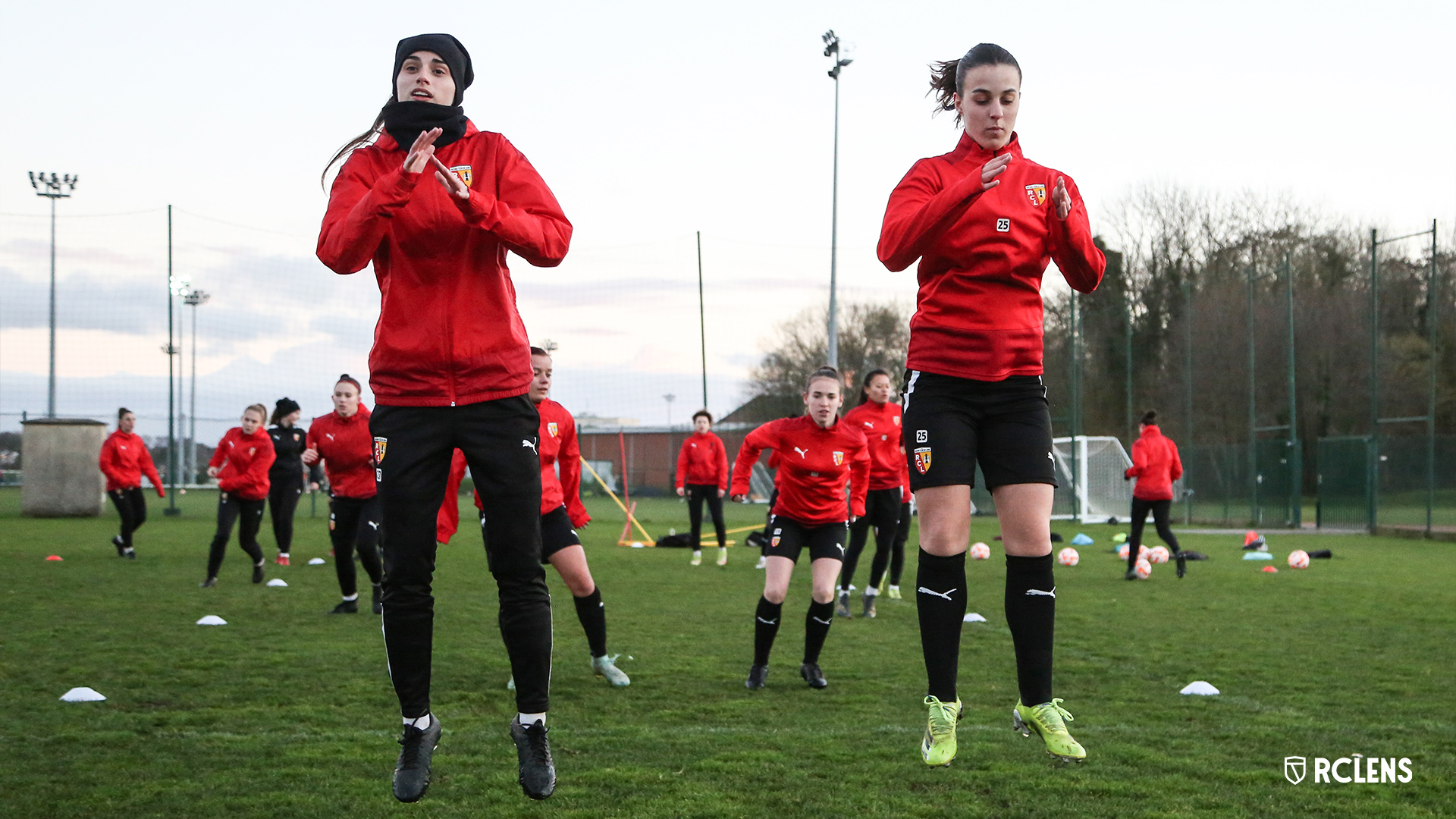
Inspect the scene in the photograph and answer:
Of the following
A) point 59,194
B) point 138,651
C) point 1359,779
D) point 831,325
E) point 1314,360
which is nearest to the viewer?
point 1359,779

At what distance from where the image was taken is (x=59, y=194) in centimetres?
4259

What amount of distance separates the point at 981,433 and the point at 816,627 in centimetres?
473

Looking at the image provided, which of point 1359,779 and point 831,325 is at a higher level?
point 831,325

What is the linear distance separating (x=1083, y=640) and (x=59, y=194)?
41891 mm

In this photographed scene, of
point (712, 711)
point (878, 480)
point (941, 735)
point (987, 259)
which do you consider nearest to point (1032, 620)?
point (941, 735)

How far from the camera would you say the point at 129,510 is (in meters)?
18.2

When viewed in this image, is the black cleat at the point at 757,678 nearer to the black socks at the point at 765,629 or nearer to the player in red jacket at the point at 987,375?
the black socks at the point at 765,629

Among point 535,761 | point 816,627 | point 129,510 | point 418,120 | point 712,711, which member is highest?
point 418,120

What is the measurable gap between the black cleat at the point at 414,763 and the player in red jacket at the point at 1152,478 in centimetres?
1330

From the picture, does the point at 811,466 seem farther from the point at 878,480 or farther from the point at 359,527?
the point at 359,527

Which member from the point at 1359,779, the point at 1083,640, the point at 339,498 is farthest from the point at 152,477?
the point at 1359,779

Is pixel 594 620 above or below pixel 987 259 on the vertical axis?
below

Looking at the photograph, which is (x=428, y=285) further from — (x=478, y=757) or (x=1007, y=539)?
(x=478, y=757)

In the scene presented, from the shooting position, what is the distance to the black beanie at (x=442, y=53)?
12.4ft
